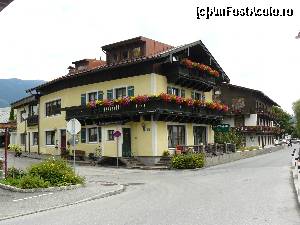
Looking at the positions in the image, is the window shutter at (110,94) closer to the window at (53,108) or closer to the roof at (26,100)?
the window at (53,108)

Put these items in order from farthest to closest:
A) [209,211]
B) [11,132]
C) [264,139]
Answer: [264,139] < [11,132] < [209,211]

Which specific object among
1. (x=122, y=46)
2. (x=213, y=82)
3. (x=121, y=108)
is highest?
(x=122, y=46)

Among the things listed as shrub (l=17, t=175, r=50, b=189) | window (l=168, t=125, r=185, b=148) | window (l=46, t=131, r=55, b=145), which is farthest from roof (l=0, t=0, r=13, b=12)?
window (l=46, t=131, r=55, b=145)

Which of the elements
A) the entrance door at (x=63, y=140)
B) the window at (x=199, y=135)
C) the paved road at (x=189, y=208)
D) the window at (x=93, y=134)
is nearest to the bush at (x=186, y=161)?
the window at (x=199, y=135)

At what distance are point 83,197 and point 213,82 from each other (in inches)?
1010

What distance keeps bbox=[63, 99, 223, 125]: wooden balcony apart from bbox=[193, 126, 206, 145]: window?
0.91 metres

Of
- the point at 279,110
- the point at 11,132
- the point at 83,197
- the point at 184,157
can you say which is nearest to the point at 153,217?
the point at 83,197

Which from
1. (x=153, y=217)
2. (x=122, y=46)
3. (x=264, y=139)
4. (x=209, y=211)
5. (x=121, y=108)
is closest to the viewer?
(x=153, y=217)

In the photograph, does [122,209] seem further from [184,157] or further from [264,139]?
[264,139]

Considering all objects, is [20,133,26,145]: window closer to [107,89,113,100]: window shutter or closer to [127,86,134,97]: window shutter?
[107,89,113,100]: window shutter

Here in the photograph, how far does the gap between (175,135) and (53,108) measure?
44.3 feet

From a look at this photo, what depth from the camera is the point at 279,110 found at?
4365 inches

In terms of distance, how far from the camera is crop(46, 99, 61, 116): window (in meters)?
41.6

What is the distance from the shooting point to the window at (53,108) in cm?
4159
